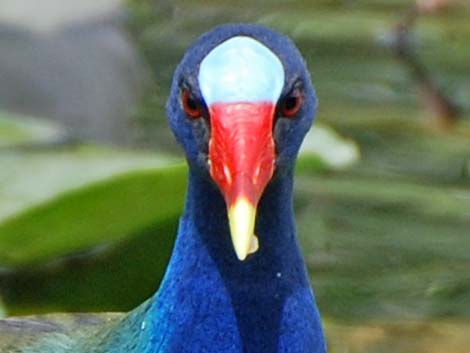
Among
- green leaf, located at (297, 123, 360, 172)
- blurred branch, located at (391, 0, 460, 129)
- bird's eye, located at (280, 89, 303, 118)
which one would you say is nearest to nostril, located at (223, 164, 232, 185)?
bird's eye, located at (280, 89, 303, 118)

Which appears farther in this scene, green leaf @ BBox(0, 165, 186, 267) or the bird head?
green leaf @ BBox(0, 165, 186, 267)

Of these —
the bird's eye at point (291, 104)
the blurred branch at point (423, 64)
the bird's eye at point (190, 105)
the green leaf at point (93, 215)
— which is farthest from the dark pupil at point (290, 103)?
the blurred branch at point (423, 64)

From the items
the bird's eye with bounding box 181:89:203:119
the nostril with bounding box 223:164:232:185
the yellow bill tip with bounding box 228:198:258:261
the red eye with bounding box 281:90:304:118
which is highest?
the bird's eye with bounding box 181:89:203:119

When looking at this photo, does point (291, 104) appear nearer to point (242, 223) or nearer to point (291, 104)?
point (291, 104)

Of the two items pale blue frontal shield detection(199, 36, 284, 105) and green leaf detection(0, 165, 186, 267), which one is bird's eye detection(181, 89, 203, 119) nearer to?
pale blue frontal shield detection(199, 36, 284, 105)

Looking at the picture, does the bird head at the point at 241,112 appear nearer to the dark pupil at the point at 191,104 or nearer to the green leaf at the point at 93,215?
the dark pupil at the point at 191,104

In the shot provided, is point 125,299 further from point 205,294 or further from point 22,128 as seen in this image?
point 205,294
